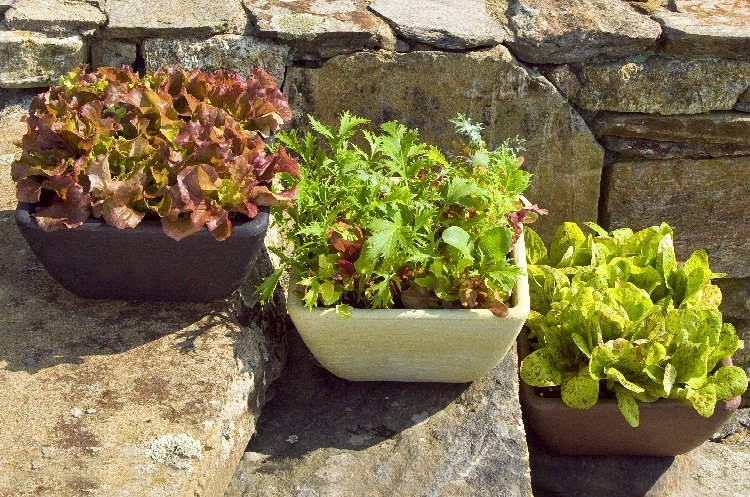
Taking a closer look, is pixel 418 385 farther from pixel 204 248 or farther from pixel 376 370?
pixel 204 248

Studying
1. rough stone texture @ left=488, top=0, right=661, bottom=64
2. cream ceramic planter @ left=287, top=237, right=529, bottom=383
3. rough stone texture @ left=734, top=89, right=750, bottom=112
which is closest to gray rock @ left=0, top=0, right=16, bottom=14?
cream ceramic planter @ left=287, top=237, right=529, bottom=383

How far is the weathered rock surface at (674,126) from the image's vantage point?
2.85 metres

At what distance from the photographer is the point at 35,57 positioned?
274cm

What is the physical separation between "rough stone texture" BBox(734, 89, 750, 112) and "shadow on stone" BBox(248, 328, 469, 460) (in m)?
1.39

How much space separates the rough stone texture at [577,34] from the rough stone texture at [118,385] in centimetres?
117

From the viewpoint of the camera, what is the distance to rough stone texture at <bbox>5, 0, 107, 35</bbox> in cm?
271

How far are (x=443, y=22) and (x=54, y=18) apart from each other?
1.20 metres

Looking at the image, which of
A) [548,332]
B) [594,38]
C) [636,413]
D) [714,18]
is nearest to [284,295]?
[548,332]

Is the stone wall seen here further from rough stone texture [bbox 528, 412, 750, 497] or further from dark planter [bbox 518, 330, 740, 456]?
rough stone texture [bbox 528, 412, 750, 497]

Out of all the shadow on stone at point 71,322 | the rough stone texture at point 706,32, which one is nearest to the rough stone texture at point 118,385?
the shadow on stone at point 71,322

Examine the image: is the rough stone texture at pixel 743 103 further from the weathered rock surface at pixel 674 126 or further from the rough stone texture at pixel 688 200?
the rough stone texture at pixel 688 200

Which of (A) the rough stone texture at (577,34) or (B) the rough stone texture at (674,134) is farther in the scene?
(B) the rough stone texture at (674,134)

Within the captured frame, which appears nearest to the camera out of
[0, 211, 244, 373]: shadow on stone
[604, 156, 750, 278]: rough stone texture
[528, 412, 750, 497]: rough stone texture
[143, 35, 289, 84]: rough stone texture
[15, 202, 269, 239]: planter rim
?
[15, 202, 269, 239]: planter rim

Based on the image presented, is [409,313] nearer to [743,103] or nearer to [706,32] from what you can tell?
[706,32]
